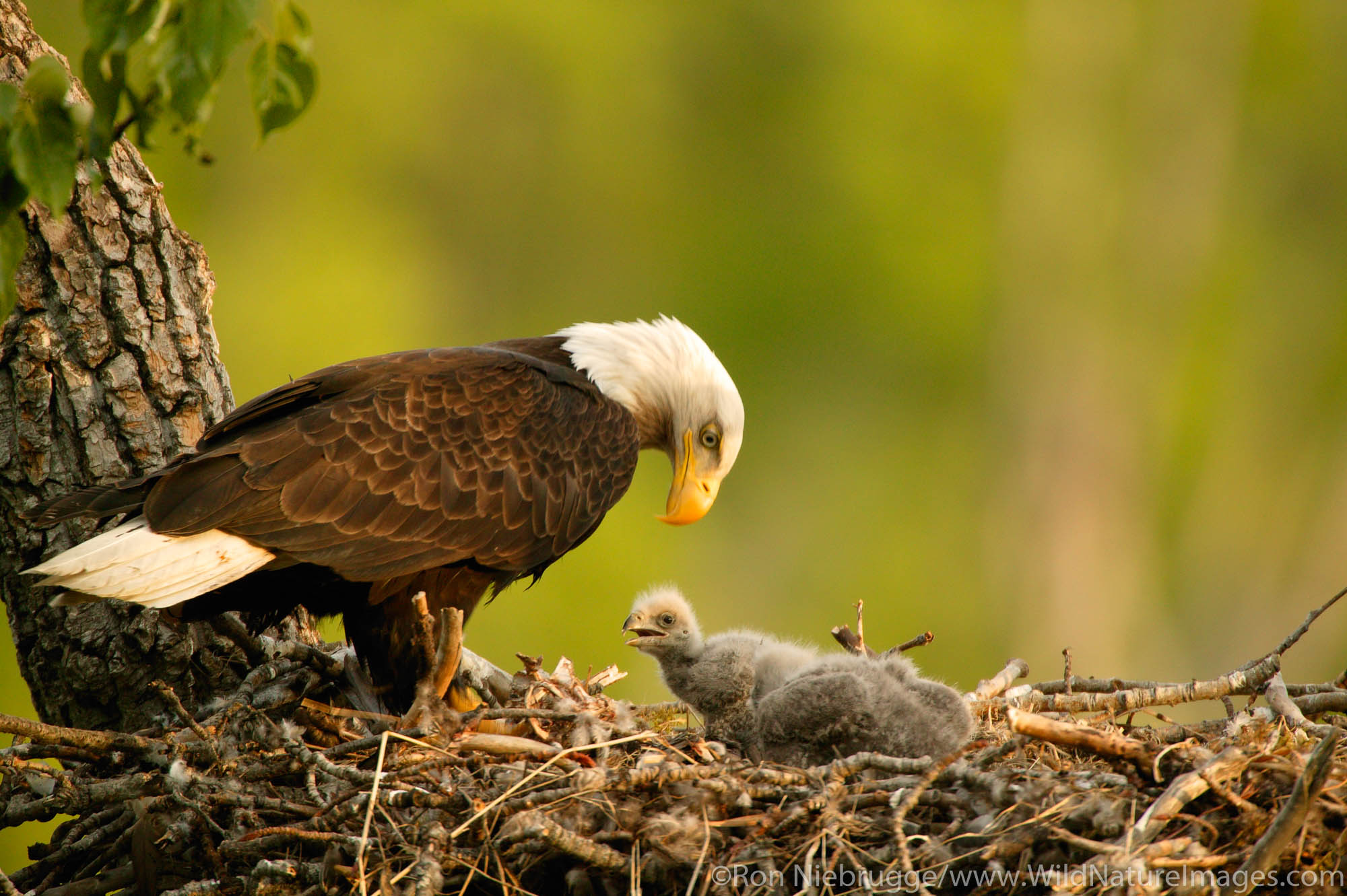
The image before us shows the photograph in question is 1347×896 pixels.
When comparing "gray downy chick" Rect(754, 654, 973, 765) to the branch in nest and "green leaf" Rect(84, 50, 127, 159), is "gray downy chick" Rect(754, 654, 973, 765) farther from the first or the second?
"green leaf" Rect(84, 50, 127, 159)

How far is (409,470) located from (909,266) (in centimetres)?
1450

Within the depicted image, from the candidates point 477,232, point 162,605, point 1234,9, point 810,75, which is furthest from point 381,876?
point 1234,9

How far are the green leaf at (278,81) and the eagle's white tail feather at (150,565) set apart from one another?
139 cm

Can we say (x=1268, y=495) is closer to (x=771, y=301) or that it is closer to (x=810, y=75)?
(x=771, y=301)

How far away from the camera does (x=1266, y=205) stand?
717 inches

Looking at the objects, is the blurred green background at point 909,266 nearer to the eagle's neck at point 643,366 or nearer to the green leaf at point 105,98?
the eagle's neck at point 643,366

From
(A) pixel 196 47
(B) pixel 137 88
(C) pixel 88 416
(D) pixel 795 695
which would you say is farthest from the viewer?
(C) pixel 88 416

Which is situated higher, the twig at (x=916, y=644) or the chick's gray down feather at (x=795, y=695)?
the twig at (x=916, y=644)

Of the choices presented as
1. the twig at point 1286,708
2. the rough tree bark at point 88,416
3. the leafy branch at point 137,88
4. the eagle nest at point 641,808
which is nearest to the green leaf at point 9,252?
the leafy branch at point 137,88

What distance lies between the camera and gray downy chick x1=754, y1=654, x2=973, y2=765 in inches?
127

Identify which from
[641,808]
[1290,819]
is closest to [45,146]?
[641,808]

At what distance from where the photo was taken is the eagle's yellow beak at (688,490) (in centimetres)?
450

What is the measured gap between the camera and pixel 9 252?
225 centimetres

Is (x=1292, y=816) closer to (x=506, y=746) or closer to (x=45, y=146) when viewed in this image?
(x=506, y=746)
